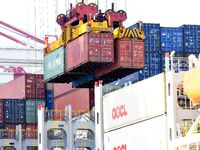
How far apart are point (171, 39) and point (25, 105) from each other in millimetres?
19571

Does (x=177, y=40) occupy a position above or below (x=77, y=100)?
above

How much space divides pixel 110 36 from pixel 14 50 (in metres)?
69.9

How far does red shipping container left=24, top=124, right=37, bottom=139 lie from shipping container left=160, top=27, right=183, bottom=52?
18639mm

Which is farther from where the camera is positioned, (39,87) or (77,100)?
(39,87)

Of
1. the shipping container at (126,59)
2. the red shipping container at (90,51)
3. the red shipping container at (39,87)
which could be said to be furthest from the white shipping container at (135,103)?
the red shipping container at (39,87)

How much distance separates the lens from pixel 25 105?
8456 cm

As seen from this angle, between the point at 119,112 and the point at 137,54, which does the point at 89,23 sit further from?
the point at 119,112

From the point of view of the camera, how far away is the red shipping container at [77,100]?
241 ft

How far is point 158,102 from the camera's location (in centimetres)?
3997

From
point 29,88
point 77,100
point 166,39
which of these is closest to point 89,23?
point 166,39

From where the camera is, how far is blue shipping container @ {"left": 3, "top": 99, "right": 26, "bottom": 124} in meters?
84.3

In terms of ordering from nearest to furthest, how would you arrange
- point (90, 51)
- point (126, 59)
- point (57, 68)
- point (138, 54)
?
point (90, 51) → point (138, 54) → point (126, 59) → point (57, 68)

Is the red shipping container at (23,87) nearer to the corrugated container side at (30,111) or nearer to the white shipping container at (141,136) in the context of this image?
the corrugated container side at (30,111)

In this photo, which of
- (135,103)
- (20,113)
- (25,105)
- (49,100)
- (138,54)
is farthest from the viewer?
(49,100)
